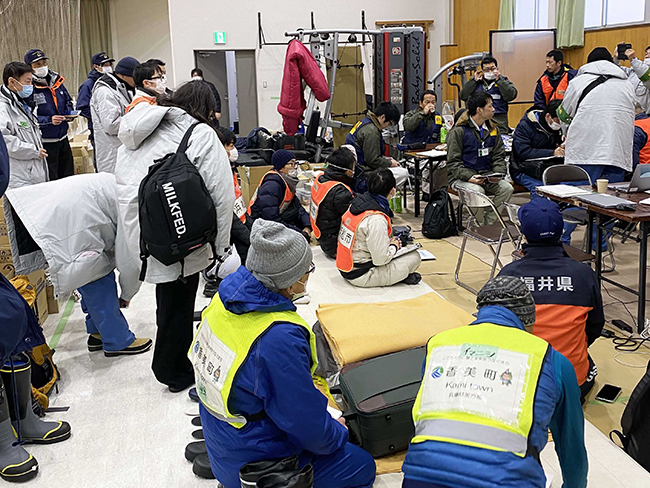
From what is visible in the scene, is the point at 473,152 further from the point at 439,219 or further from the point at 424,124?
the point at 424,124

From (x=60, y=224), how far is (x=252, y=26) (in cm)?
939

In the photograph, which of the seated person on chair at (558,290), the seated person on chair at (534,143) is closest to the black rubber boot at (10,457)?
the seated person on chair at (558,290)

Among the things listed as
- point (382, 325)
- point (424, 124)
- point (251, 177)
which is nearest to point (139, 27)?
point (424, 124)

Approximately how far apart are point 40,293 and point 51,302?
0.25 metres

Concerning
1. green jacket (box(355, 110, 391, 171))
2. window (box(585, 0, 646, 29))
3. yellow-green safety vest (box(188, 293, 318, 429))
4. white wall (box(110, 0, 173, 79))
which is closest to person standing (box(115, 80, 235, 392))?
yellow-green safety vest (box(188, 293, 318, 429))

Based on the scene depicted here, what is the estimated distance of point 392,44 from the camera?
876 cm

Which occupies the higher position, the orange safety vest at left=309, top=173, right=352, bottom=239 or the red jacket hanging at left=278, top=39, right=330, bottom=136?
the red jacket hanging at left=278, top=39, right=330, bottom=136

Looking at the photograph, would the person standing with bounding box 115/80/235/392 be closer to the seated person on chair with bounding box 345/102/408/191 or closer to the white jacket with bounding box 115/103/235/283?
the white jacket with bounding box 115/103/235/283

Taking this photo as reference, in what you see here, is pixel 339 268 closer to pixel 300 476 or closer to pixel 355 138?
pixel 355 138

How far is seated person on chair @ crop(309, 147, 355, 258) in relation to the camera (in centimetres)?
475

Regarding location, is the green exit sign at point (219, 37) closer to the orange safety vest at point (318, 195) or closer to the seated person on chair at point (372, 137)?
the seated person on chair at point (372, 137)

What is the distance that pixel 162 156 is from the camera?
286cm

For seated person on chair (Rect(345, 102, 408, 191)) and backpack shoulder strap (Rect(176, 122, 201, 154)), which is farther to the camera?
seated person on chair (Rect(345, 102, 408, 191))

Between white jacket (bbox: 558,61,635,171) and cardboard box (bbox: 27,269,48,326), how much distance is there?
3.97m
